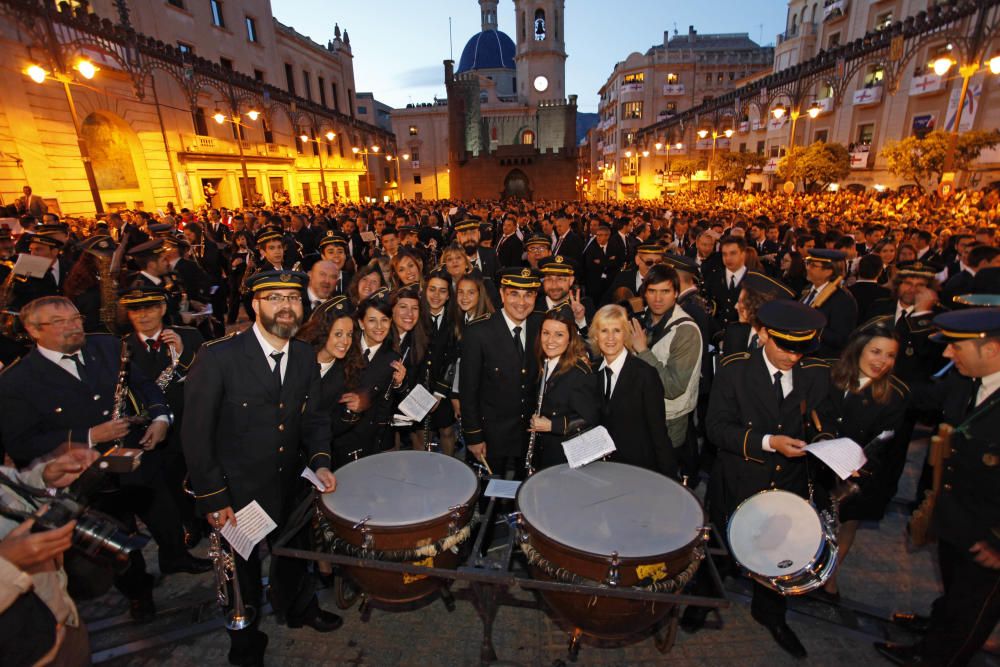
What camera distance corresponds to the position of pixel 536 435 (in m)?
3.95

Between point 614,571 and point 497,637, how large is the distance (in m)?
1.52

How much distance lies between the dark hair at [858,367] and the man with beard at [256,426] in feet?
11.4

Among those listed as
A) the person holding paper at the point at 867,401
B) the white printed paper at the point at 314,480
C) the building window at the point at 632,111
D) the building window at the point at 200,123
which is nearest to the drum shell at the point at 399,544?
the white printed paper at the point at 314,480

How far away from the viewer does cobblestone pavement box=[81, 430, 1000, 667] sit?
311 cm

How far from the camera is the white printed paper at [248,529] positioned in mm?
2744

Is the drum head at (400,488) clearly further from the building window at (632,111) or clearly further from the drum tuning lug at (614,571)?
the building window at (632,111)

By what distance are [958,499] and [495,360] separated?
303cm

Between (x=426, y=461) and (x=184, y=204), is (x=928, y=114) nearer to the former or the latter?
(x=426, y=461)

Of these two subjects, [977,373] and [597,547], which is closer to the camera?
[597,547]

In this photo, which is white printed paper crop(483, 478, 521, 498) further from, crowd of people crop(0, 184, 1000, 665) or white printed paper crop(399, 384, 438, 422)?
white printed paper crop(399, 384, 438, 422)

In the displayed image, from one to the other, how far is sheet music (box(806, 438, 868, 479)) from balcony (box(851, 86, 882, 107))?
119ft

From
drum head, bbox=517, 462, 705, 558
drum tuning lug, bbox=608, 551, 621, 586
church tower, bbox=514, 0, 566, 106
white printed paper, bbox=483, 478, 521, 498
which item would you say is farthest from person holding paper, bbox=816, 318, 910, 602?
church tower, bbox=514, 0, 566, 106

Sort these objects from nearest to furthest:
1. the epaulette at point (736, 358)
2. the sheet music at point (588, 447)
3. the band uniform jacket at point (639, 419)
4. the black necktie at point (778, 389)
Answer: the sheet music at point (588, 447)
the black necktie at point (778, 389)
the epaulette at point (736, 358)
the band uniform jacket at point (639, 419)

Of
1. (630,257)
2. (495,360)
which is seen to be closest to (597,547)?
(495,360)
